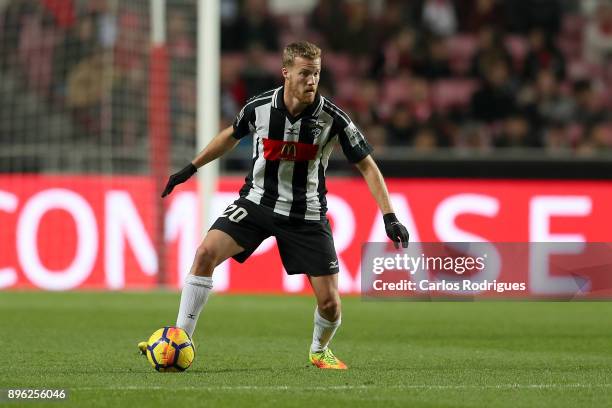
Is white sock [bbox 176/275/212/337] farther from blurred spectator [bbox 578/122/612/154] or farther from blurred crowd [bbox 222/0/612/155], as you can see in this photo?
blurred spectator [bbox 578/122/612/154]

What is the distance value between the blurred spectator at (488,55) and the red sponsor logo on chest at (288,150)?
11.4m

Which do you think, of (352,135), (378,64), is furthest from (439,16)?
(352,135)

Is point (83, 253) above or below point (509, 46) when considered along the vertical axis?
below

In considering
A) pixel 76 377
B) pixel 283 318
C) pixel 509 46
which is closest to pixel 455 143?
pixel 509 46

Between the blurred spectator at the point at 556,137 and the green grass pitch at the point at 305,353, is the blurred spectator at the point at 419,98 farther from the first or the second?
the green grass pitch at the point at 305,353

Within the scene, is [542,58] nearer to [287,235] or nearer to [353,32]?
[353,32]

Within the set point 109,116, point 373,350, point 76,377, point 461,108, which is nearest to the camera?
point 76,377

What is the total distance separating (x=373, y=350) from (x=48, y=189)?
7026mm

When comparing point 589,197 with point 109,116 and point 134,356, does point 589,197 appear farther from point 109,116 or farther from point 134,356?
point 134,356

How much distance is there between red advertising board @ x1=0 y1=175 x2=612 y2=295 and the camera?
48.5 feet

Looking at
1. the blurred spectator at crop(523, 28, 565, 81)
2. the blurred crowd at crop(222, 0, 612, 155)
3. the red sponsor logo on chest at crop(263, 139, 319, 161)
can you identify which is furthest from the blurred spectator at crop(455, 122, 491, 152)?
the red sponsor logo on chest at crop(263, 139, 319, 161)

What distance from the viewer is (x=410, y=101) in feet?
60.8

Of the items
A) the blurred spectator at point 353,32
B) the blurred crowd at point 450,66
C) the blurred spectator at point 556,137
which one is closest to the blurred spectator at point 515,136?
the blurred crowd at point 450,66

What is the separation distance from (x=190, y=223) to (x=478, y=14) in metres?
6.95
